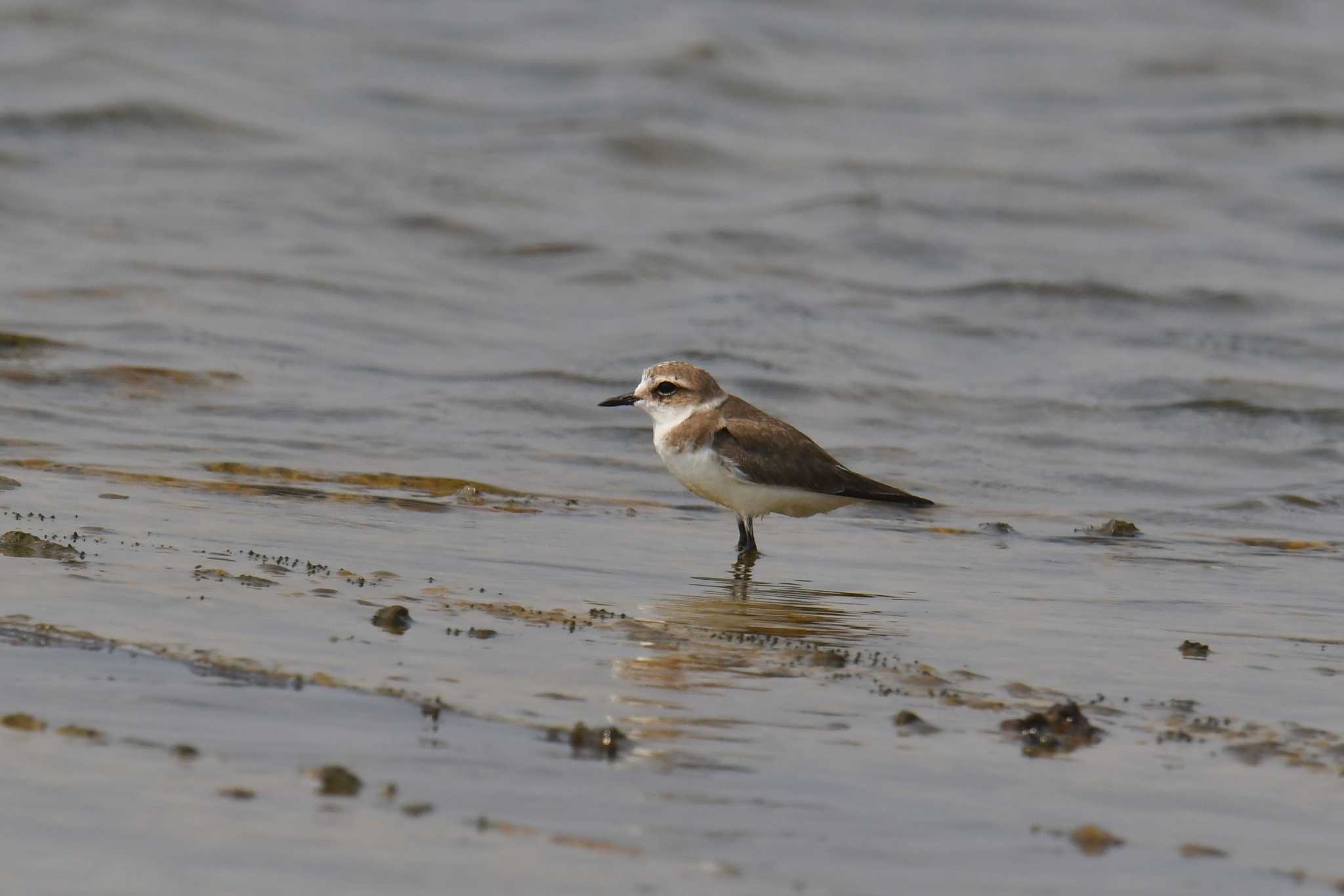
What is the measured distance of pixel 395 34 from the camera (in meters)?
24.4

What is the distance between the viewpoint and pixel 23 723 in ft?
14.9

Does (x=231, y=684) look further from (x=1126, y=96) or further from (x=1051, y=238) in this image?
(x=1126, y=96)

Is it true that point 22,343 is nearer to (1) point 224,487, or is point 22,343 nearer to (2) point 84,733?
(1) point 224,487

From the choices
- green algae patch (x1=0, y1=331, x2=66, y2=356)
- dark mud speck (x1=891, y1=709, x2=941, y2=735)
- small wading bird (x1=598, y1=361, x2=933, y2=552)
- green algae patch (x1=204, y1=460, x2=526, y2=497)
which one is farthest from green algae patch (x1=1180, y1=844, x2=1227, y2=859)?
green algae patch (x1=0, y1=331, x2=66, y2=356)

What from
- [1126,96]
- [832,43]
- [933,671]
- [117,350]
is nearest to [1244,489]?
[933,671]

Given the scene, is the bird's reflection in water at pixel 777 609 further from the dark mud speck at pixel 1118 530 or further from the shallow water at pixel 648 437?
the dark mud speck at pixel 1118 530

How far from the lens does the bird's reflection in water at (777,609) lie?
6406 mm

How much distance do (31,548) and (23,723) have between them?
206cm

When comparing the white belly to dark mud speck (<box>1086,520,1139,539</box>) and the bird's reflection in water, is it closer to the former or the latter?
the bird's reflection in water

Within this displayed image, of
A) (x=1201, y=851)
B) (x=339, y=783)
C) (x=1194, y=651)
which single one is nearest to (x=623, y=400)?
(x=1194, y=651)

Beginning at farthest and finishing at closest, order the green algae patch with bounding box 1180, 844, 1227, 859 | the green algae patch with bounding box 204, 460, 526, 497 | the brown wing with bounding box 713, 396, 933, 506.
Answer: the green algae patch with bounding box 204, 460, 526, 497 → the brown wing with bounding box 713, 396, 933, 506 → the green algae patch with bounding box 1180, 844, 1227, 859

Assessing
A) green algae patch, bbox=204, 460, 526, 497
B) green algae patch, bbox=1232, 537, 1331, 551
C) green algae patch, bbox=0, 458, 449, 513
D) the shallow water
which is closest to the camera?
the shallow water

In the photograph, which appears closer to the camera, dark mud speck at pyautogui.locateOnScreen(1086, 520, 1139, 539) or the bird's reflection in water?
the bird's reflection in water

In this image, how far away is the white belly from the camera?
8.36m
